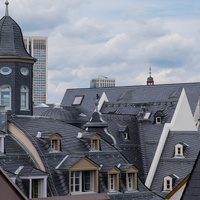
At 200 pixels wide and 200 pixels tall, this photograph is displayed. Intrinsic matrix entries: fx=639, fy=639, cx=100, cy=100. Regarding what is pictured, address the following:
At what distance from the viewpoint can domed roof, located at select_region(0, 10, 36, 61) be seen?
42713 mm

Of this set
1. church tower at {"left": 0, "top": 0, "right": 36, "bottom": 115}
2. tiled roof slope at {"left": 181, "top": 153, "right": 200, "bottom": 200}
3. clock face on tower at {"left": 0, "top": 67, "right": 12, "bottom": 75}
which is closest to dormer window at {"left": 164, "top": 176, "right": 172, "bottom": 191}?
church tower at {"left": 0, "top": 0, "right": 36, "bottom": 115}

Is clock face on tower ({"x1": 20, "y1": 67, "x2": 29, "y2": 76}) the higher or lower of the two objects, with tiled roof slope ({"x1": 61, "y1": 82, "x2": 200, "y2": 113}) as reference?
lower

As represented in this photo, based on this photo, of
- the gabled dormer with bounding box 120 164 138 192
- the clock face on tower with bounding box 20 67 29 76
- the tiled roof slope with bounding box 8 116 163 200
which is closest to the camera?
the tiled roof slope with bounding box 8 116 163 200

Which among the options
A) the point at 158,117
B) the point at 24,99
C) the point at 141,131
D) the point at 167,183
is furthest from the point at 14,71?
the point at 158,117

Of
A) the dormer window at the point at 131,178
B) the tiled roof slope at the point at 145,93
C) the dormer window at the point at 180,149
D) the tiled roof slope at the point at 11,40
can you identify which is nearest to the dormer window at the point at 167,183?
the dormer window at the point at 180,149

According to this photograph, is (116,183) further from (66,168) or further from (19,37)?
(19,37)

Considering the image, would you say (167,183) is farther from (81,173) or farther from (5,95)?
(5,95)

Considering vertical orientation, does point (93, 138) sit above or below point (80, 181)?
above

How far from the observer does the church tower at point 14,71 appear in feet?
140

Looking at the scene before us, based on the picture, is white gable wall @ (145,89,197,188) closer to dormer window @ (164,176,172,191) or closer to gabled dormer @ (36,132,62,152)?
dormer window @ (164,176,172,191)

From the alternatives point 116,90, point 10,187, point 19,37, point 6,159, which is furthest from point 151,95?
point 10,187

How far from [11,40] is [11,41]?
0.08m

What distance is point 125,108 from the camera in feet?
226

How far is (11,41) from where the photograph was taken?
1704 inches
